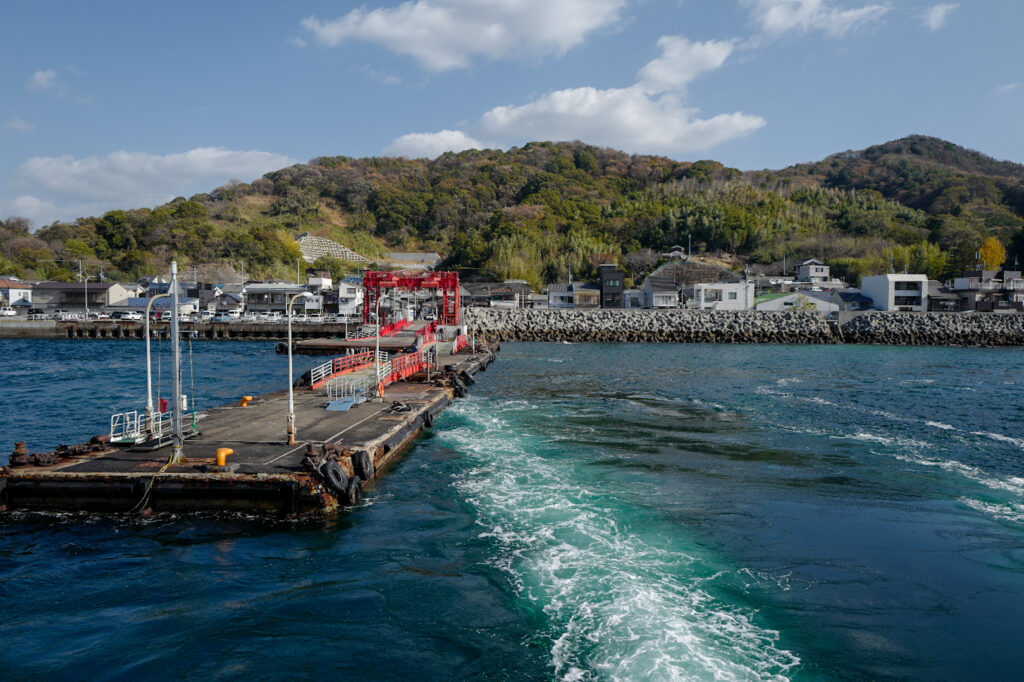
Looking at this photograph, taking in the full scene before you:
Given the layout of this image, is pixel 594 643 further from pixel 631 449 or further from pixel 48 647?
pixel 631 449

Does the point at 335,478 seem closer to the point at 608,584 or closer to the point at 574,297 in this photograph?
the point at 608,584

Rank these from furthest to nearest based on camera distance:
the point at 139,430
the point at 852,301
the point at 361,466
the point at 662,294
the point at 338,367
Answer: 1. the point at 662,294
2. the point at 852,301
3. the point at 338,367
4. the point at 139,430
5. the point at 361,466

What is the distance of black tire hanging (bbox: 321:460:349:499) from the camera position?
1285cm

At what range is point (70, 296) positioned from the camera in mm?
→ 79375

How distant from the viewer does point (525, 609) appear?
365 inches

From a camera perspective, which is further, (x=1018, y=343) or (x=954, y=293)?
(x=954, y=293)

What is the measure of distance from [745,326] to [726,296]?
32.5 ft

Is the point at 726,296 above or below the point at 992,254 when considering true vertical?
below

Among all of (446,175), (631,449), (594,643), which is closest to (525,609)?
(594,643)

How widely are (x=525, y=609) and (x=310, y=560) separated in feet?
13.2

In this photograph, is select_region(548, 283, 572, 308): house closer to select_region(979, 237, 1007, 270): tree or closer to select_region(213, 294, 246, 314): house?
select_region(213, 294, 246, 314): house

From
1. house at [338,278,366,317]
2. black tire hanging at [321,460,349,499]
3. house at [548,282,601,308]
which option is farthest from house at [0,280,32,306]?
black tire hanging at [321,460,349,499]

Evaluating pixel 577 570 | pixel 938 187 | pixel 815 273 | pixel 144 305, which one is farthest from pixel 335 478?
pixel 938 187

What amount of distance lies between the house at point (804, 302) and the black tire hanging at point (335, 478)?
231ft
